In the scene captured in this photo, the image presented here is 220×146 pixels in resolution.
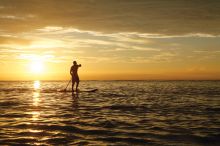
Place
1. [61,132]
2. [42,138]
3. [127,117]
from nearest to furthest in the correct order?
[42,138]
[61,132]
[127,117]

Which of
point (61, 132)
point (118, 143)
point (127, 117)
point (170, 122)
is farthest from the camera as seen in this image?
point (127, 117)

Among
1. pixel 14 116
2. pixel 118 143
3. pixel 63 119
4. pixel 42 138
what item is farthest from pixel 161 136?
pixel 14 116

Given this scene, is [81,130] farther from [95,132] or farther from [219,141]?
[219,141]

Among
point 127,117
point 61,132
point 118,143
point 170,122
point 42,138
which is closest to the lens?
point 118,143

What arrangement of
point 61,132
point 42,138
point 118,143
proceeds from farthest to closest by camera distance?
point 61,132 < point 42,138 < point 118,143

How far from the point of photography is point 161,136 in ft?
31.4

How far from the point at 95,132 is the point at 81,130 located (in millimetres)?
603

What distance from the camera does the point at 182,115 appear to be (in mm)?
14164

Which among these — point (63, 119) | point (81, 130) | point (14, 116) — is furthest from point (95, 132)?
point (14, 116)

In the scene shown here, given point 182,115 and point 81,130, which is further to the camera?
point 182,115

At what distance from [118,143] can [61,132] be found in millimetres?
2391

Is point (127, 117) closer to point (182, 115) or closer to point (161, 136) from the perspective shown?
point (182, 115)

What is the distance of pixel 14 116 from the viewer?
13.7 meters

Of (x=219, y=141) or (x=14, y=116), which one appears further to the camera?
(x=14, y=116)
